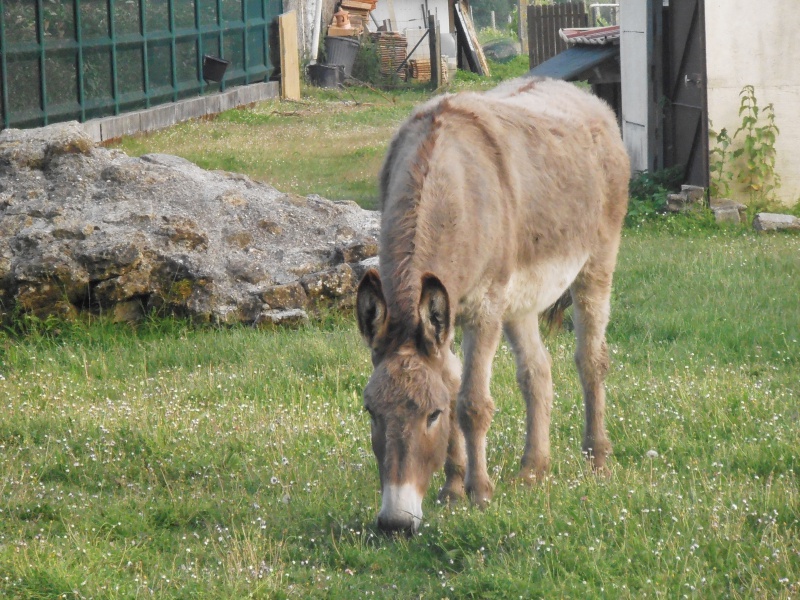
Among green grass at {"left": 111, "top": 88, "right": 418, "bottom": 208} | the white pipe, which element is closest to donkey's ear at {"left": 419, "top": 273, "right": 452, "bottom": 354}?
green grass at {"left": 111, "top": 88, "right": 418, "bottom": 208}

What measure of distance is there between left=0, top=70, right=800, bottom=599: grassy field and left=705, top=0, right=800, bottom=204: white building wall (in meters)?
3.39

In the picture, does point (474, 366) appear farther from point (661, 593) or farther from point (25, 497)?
point (25, 497)

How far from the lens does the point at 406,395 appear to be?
4.16 metres

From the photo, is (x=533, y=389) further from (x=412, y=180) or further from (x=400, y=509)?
(x=400, y=509)

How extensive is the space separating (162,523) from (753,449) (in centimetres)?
300

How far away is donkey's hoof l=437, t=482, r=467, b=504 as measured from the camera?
4.98 m

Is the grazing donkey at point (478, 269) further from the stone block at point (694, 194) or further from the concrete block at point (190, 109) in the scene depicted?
the concrete block at point (190, 109)

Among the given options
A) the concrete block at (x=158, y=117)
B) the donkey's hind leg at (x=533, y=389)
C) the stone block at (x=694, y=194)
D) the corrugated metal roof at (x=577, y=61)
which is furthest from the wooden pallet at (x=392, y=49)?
the donkey's hind leg at (x=533, y=389)

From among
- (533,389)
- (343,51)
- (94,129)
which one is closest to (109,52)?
(94,129)

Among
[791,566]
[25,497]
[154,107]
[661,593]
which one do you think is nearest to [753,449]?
[791,566]

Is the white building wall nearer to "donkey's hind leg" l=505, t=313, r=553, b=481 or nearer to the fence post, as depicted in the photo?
"donkey's hind leg" l=505, t=313, r=553, b=481

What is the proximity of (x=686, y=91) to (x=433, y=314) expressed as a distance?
9.39 m

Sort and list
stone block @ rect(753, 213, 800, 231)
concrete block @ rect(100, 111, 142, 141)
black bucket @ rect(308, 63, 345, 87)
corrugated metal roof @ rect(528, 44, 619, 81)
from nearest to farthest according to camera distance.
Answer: stone block @ rect(753, 213, 800, 231), corrugated metal roof @ rect(528, 44, 619, 81), concrete block @ rect(100, 111, 142, 141), black bucket @ rect(308, 63, 345, 87)

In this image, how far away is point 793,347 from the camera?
7324 mm
